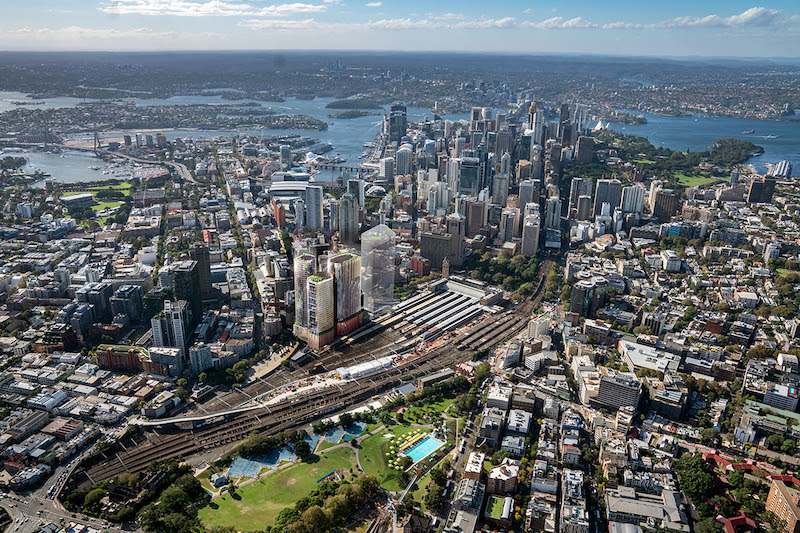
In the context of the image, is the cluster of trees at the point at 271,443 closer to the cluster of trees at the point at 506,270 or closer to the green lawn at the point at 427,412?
the green lawn at the point at 427,412

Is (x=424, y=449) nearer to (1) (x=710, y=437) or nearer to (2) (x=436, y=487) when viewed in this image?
(2) (x=436, y=487)

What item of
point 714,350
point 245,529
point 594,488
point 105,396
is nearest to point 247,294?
point 105,396

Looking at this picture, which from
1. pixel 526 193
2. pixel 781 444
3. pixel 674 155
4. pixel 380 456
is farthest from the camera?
pixel 674 155

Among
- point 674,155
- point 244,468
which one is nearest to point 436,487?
point 244,468

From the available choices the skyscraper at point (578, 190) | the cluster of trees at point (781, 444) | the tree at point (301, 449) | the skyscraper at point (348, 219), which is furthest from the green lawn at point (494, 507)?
the skyscraper at point (578, 190)

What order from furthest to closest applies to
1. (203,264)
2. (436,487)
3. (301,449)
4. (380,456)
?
(203,264)
(380,456)
(301,449)
(436,487)

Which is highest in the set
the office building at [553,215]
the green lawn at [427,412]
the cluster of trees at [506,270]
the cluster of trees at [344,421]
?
the office building at [553,215]
